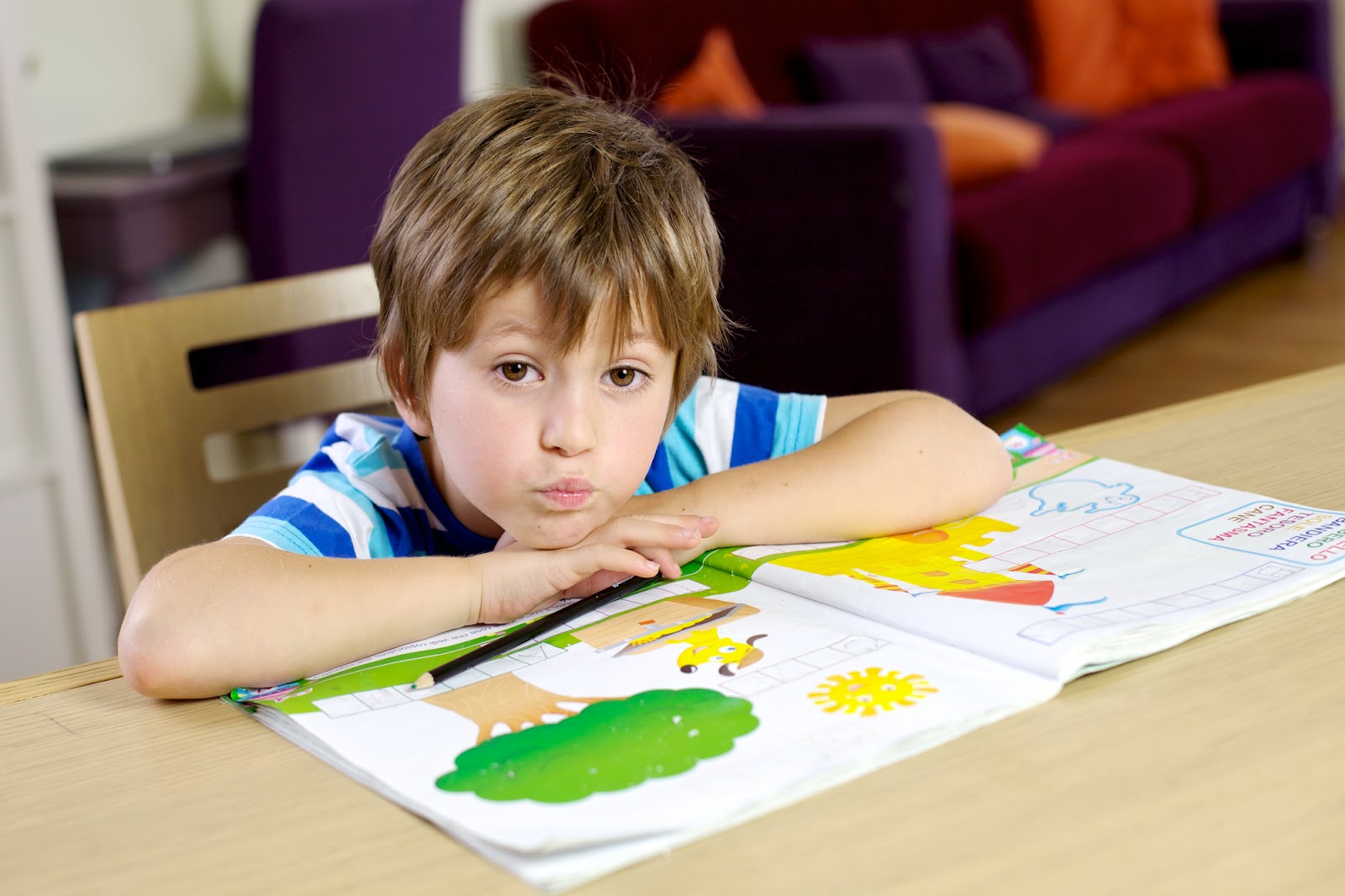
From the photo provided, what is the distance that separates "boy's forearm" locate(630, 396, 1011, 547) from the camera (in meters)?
0.79

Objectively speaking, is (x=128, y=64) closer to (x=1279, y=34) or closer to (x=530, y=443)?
(x=530, y=443)

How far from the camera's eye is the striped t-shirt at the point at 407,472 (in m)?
0.80

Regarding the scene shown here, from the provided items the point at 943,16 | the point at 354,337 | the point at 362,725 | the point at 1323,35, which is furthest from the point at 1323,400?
the point at 1323,35

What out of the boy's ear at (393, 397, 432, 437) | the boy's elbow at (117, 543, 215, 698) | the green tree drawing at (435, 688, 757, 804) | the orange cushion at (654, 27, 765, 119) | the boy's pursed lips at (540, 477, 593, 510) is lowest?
the green tree drawing at (435, 688, 757, 804)

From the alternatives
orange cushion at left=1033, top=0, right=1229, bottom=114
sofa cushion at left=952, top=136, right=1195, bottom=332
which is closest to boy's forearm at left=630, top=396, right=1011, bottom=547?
sofa cushion at left=952, top=136, right=1195, bottom=332

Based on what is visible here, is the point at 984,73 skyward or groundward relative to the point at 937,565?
skyward

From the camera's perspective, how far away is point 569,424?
27.7 inches

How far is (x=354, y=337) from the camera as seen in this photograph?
2.19 meters

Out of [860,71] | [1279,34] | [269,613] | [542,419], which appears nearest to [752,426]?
[542,419]

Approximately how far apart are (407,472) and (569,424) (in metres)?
0.24

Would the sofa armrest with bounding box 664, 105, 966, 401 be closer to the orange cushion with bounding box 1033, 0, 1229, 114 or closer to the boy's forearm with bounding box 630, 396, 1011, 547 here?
the boy's forearm with bounding box 630, 396, 1011, 547

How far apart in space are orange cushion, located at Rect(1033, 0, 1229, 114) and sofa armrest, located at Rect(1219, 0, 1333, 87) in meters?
0.11

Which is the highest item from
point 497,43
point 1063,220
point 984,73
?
point 497,43

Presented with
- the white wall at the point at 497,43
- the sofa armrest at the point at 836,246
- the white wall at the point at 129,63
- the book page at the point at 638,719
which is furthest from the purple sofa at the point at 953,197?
the book page at the point at 638,719
